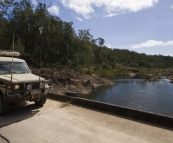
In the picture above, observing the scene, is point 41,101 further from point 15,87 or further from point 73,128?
point 73,128

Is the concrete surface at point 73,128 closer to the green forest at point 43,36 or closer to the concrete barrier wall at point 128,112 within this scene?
the concrete barrier wall at point 128,112

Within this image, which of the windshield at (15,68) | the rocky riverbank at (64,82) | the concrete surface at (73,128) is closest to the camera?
the concrete surface at (73,128)

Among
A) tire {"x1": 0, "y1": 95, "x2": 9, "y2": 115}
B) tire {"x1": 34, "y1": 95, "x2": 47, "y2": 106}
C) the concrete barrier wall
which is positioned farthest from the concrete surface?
tire {"x1": 34, "y1": 95, "x2": 47, "y2": 106}

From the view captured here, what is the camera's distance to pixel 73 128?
16.2ft

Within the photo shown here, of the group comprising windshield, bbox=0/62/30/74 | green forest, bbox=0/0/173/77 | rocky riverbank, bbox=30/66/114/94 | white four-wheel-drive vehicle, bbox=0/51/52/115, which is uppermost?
green forest, bbox=0/0/173/77

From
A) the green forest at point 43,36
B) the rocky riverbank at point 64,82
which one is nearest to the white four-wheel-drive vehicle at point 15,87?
the rocky riverbank at point 64,82

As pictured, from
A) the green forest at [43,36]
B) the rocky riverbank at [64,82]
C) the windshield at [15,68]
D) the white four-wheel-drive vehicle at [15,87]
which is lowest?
the rocky riverbank at [64,82]

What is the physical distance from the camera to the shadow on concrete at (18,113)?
18.0ft

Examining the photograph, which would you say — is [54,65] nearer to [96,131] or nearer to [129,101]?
[129,101]

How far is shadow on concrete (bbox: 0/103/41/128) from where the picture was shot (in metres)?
5.50

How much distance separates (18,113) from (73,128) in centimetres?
245

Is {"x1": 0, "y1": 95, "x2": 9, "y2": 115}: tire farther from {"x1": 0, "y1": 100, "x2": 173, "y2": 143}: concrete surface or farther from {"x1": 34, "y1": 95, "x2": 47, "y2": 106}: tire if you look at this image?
{"x1": 34, "y1": 95, "x2": 47, "y2": 106}: tire

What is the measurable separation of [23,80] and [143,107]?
18.0m

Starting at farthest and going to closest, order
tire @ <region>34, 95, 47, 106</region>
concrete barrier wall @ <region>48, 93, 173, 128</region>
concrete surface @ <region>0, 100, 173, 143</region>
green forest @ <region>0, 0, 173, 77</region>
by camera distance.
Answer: green forest @ <region>0, 0, 173, 77</region>
tire @ <region>34, 95, 47, 106</region>
concrete barrier wall @ <region>48, 93, 173, 128</region>
concrete surface @ <region>0, 100, 173, 143</region>
